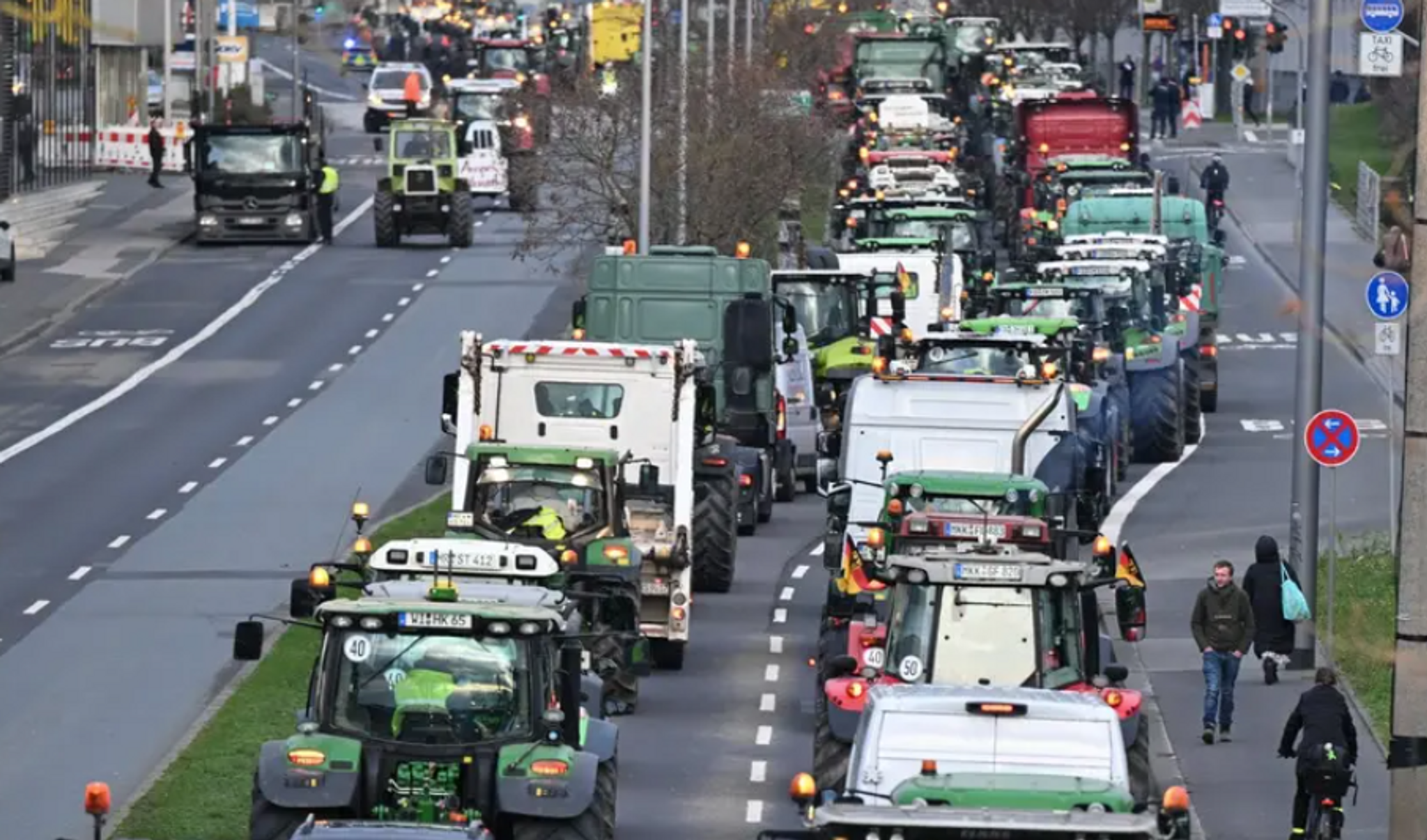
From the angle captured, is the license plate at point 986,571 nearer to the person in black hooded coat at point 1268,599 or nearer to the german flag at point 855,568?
the german flag at point 855,568

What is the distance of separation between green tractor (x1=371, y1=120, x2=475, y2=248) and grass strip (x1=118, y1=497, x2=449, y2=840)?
3868 cm

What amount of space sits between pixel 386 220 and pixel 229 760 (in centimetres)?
4549

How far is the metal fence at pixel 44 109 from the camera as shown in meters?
75.1

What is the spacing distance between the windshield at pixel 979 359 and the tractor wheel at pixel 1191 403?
990 centimetres

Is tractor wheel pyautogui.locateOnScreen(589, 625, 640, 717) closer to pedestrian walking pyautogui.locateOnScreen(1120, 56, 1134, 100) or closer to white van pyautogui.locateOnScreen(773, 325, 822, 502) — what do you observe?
white van pyautogui.locateOnScreen(773, 325, 822, 502)

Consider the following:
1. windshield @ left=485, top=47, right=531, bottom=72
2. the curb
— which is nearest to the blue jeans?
the curb

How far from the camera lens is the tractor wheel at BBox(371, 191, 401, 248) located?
71.8 m

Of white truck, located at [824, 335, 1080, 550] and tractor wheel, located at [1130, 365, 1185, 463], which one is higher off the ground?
white truck, located at [824, 335, 1080, 550]

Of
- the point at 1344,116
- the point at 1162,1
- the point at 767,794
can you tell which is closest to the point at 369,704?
the point at 767,794

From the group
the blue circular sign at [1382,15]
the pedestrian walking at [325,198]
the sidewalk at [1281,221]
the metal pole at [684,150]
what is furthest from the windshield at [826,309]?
the pedestrian walking at [325,198]

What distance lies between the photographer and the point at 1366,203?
6600 centimetres

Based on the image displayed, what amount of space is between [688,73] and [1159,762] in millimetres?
29376

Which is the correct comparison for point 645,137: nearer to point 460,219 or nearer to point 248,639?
point 460,219

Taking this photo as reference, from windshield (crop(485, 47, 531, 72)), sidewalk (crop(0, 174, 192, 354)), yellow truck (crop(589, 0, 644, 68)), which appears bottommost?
sidewalk (crop(0, 174, 192, 354))
